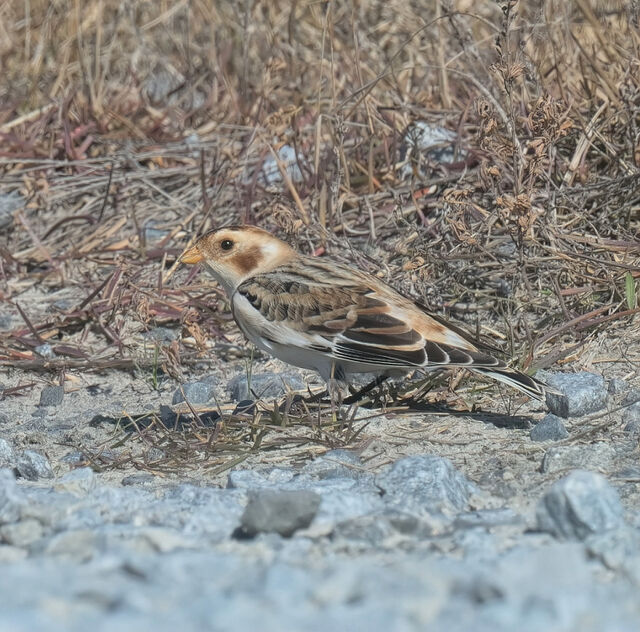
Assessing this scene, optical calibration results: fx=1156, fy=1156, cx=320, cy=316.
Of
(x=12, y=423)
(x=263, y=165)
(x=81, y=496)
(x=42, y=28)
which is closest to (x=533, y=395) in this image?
(x=81, y=496)

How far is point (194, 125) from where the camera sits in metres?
7.14

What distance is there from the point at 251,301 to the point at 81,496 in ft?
4.16

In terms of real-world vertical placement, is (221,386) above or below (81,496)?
below

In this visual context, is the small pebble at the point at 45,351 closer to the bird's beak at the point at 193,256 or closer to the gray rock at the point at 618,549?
the bird's beak at the point at 193,256

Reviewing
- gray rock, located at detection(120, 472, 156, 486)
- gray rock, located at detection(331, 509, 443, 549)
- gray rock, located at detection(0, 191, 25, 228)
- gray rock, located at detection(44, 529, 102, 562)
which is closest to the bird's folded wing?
gray rock, located at detection(120, 472, 156, 486)

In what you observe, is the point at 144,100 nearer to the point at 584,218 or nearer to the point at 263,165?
the point at 263,165

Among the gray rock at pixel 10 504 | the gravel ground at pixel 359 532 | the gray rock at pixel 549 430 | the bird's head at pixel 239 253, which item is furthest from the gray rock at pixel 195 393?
the gray rock at pixel 10 504

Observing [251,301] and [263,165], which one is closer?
[251,301]

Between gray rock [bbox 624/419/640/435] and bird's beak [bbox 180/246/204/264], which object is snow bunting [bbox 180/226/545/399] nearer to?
bird's beak [bbox 180/246/204/264]

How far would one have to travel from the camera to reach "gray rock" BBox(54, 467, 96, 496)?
11.1ft

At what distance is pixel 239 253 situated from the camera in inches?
180

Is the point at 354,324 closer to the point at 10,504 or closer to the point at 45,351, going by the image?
the point at 10,504

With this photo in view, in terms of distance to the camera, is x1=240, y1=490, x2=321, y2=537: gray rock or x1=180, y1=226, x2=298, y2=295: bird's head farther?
x1=180, y1=226, x2=298, y2=295: bird's head

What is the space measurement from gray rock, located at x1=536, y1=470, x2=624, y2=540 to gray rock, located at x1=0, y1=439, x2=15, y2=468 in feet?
6.14
